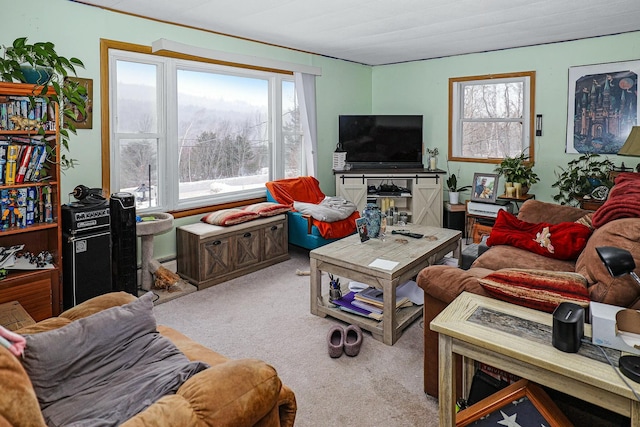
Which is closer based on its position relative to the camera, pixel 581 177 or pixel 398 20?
pixel 398 20

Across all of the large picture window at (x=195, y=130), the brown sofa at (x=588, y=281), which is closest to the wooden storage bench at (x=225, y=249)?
the large picture window at (x=195, y=130)

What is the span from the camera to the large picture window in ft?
13.1

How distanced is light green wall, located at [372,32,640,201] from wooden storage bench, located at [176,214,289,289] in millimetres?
2935

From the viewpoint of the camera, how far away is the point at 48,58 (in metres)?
2.77

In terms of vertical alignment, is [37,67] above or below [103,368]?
above

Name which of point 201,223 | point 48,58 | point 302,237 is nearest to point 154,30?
point 48,58

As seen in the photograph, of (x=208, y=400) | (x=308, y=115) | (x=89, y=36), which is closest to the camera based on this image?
(x=208, y=400)

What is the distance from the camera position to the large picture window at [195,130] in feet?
13.1

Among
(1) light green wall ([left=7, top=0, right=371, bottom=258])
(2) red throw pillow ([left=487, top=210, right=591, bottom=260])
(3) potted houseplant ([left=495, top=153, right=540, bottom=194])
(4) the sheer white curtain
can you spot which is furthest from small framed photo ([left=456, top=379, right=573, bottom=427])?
(4) the sheer white curtain

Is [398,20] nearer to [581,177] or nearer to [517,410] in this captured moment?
[581,177]

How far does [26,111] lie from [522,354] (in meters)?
3.12

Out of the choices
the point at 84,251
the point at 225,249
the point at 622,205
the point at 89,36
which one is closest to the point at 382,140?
the point at 225,249

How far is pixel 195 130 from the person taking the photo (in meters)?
4.55

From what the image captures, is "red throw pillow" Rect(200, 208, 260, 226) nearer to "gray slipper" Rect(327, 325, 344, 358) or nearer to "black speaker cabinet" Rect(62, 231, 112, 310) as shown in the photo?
"black speaker cabinet" Rect(62, 231, 112, 310)
